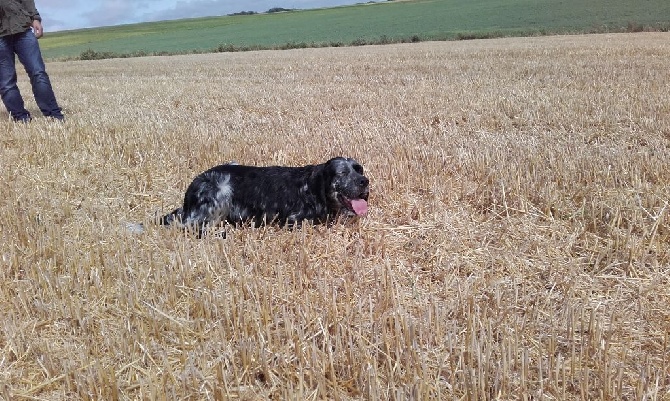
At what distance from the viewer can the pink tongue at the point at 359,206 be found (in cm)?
448

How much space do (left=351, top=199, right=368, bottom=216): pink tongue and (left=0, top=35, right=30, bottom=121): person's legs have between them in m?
8.13

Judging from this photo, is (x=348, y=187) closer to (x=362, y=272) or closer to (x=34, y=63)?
(x=362, y=272)

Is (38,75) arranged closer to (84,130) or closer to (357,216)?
(84,130)

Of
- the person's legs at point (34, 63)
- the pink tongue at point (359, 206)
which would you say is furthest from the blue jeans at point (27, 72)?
the pink tongue at point (359, 206)

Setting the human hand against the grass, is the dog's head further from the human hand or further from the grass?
the grass

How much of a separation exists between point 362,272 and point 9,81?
927 centimetres

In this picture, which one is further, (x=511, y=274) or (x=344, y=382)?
(x=511, y=274)

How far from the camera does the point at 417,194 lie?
5359 millimetres

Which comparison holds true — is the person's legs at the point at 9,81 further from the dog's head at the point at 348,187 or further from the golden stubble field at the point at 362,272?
the dog's head at the point at 348,187

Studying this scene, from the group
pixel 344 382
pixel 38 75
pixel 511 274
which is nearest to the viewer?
pixel 344 382

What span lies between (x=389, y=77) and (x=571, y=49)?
34.5 ft

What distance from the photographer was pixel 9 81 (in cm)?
966

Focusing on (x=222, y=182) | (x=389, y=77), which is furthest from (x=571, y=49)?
(x=222, y=182)

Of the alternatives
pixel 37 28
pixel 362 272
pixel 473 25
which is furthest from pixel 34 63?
pixel 473 25
